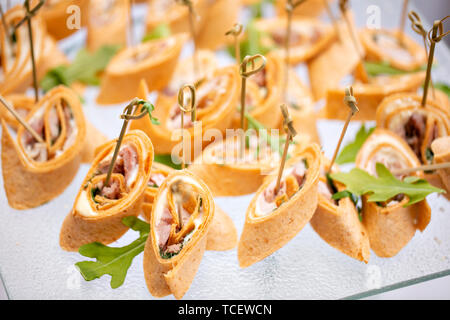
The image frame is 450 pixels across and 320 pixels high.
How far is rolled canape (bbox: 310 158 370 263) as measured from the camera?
1.33m

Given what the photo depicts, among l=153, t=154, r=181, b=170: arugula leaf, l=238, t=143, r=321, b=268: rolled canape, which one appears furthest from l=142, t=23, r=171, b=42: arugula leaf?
l=238, t=143, r=321, b=268: rolled canape

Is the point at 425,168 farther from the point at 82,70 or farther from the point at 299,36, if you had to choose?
the point at 82,70

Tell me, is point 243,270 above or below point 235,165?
below

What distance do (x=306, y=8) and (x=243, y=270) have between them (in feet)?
4.30

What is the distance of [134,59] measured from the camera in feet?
6.12

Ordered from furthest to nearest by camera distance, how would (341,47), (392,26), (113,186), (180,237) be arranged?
1. (392,26)
2. (341,47)
3. (113,186)
4. (180,237)

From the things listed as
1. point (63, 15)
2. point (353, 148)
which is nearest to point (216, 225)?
point (353, 148)

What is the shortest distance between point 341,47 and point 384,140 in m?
0.60

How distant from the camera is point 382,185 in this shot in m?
1.35

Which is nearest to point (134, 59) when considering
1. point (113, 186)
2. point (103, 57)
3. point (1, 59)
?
point (103, 57)

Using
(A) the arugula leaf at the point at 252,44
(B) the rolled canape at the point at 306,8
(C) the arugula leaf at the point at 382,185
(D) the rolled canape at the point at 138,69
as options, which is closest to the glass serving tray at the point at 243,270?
(C) the arugula leaf at the point at 382,185

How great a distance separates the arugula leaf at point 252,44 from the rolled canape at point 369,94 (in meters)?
0.37
